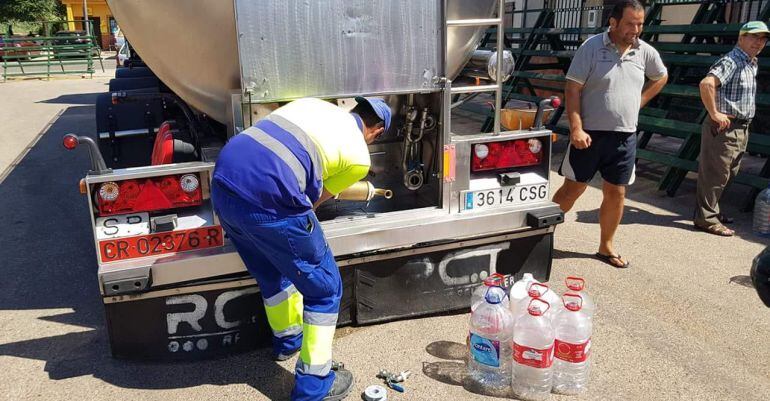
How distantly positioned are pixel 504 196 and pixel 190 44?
1922 millimetres

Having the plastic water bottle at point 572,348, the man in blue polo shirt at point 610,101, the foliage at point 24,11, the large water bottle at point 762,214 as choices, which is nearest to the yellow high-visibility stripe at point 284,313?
the plastic water bottle at point 572,348

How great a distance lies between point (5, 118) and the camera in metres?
12.4

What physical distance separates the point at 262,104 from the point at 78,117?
1068 centimetres

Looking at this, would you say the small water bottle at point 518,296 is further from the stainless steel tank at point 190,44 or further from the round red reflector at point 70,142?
the round red reflector at point 70,142

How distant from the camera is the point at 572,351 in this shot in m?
2.98

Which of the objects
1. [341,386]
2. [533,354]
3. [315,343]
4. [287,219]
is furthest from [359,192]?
[533,354]

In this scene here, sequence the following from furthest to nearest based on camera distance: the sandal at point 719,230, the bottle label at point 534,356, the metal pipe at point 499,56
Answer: the sandal at point 719,230 < the metal pipe at point 499,56 < the bottle label at point 534,356

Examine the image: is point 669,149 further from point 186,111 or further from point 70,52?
point 70,52

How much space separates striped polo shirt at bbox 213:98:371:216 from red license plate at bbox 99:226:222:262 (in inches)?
19.9

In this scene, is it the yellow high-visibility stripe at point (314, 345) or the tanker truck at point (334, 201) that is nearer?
the yellow high-visibility stripe at point (314, 345)

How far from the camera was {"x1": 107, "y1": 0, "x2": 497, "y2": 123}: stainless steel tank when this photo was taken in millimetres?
3094

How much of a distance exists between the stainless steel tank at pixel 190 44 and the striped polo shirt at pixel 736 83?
403cm

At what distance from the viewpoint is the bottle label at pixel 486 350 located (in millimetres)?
3023

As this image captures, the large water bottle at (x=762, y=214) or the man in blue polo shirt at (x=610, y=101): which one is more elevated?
the man in blue polo shirt at (x=610, y=101)
